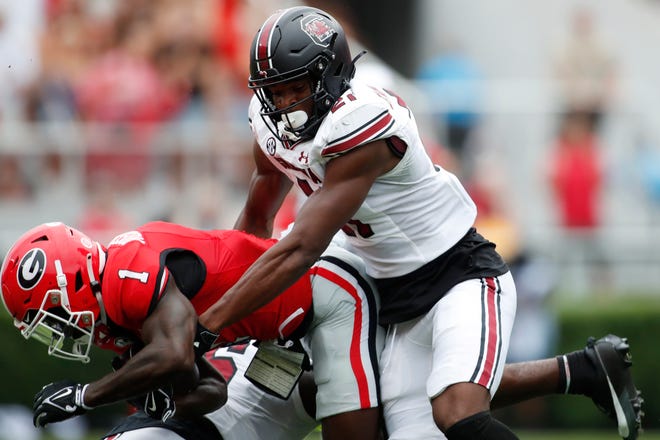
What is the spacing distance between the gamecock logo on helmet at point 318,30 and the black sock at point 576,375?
1.80 m

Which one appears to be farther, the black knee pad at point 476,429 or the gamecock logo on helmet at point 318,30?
the gamecock logo on helmet at point 318,30

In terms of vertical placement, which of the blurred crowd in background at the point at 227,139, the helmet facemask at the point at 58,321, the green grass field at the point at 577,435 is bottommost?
the green grass field at the point at 577,435

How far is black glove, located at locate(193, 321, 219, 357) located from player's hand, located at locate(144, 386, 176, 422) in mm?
193

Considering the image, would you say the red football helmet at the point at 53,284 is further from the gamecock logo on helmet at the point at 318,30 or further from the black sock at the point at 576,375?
the black sock at the point at 576,375

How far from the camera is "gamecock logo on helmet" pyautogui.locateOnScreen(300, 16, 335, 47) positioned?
5141 millimetres

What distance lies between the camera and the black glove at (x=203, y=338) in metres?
4.84

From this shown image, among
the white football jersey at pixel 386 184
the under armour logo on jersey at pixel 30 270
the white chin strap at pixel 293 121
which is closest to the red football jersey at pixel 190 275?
the under armour logo on jersey at pixel 30 270

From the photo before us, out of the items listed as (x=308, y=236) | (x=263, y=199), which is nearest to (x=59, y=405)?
(x=308, y=236)

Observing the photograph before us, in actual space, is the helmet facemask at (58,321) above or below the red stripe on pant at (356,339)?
above

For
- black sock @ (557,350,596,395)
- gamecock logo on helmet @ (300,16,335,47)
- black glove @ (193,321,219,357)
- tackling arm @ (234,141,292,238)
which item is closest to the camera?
black glove @ (193,321,219,357)

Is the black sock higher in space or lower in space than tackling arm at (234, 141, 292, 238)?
lower

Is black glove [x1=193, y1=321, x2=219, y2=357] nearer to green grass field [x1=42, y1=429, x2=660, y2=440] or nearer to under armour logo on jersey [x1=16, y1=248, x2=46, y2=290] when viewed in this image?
under armour logo on jersey [x1=16, y1=248, x2=46, y2=290]

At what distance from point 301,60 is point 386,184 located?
62cm

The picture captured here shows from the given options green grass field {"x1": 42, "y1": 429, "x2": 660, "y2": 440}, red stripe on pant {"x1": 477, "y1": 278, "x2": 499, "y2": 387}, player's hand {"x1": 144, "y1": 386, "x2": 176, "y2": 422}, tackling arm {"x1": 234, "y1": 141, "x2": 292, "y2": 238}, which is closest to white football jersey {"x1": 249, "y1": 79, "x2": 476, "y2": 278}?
red stripe on pant {"x1": 477, "y1": 278, "x2": 499, "y2": 387}
